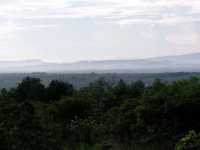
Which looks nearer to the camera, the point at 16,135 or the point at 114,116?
the point at 16,135

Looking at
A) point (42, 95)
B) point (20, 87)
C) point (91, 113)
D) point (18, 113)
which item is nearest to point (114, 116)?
point (91, 113)

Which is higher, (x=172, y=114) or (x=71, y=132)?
(x=172, y=114)

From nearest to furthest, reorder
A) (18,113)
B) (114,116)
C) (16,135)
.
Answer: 1. (16,135)
2. (18,113)
3. (114,116)

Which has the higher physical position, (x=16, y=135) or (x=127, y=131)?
(x=16, y=135)

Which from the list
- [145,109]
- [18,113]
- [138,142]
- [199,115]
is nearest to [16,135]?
[18,113]

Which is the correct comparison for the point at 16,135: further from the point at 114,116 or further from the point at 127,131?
the point at 114,116

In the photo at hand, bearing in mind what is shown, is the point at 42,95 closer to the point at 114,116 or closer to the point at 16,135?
the point at 114,116

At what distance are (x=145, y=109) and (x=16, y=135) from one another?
6.84 meters

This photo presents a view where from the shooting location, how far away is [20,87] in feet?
132

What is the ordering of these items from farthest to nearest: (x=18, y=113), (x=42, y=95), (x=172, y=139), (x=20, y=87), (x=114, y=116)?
(x=20, y=87) → (x=42, y=95) → (x=114, y=116) → (x=172, y=139) → (x=18, y=113)

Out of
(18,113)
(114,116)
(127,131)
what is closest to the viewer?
(18,113)

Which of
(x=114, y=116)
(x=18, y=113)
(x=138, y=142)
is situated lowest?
(x=138, y=142)

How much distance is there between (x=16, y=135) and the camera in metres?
12.4

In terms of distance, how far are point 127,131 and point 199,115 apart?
5.44 m
